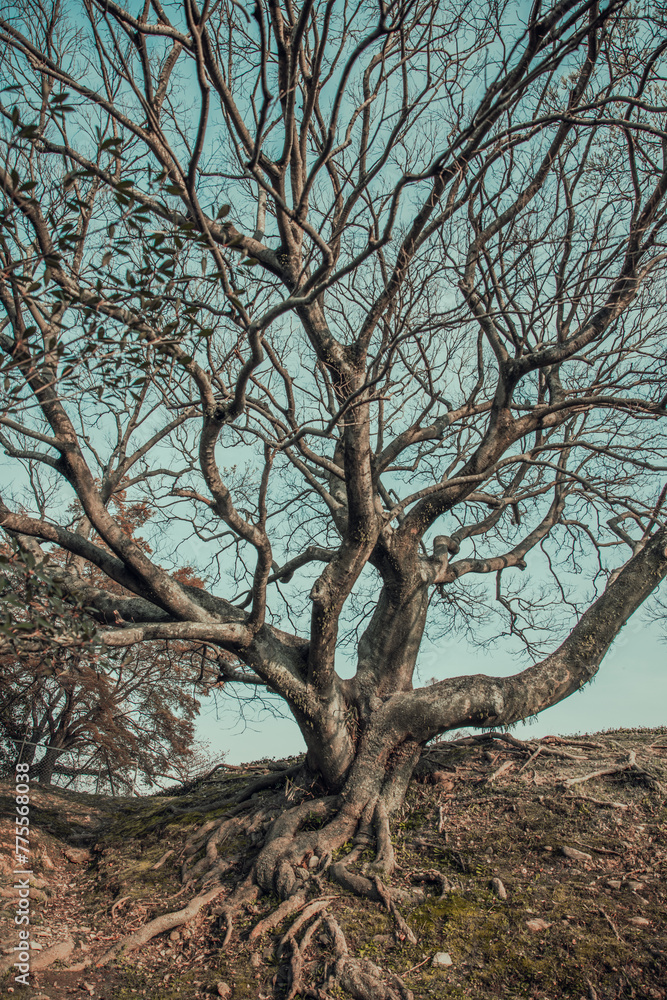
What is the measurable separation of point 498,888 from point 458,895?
13.1 inches

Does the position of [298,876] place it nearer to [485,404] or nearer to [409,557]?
[409,557]

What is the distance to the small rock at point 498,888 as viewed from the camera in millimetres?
5078

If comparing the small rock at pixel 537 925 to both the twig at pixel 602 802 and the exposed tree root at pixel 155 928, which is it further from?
the exposed tree root at pixel 155 928

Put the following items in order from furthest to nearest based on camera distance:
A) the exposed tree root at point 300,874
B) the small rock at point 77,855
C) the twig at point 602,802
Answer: the small rock at point 77,855, the twig at point 602,802, the exposed tree root at point 300,874

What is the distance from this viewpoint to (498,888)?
5.14 meters

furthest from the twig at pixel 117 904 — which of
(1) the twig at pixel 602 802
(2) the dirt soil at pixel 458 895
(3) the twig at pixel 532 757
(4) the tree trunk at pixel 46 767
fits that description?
(4) the tree trunk at pixel 46 767

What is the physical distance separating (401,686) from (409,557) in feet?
5.02

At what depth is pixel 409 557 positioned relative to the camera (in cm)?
709

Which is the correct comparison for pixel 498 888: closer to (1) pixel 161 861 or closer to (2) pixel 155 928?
(2) pixel 155 928

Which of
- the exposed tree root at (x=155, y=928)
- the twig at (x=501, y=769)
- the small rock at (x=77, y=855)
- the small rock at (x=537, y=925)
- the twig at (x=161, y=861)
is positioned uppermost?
the twig at (x=501, y=769)

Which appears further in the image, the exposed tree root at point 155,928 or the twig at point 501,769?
the twig at point 501,769

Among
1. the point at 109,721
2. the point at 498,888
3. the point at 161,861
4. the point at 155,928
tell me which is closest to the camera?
the point at 498,888

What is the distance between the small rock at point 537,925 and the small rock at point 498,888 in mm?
364

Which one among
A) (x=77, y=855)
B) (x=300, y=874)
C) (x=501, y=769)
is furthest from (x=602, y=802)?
(x=77, y=855)
